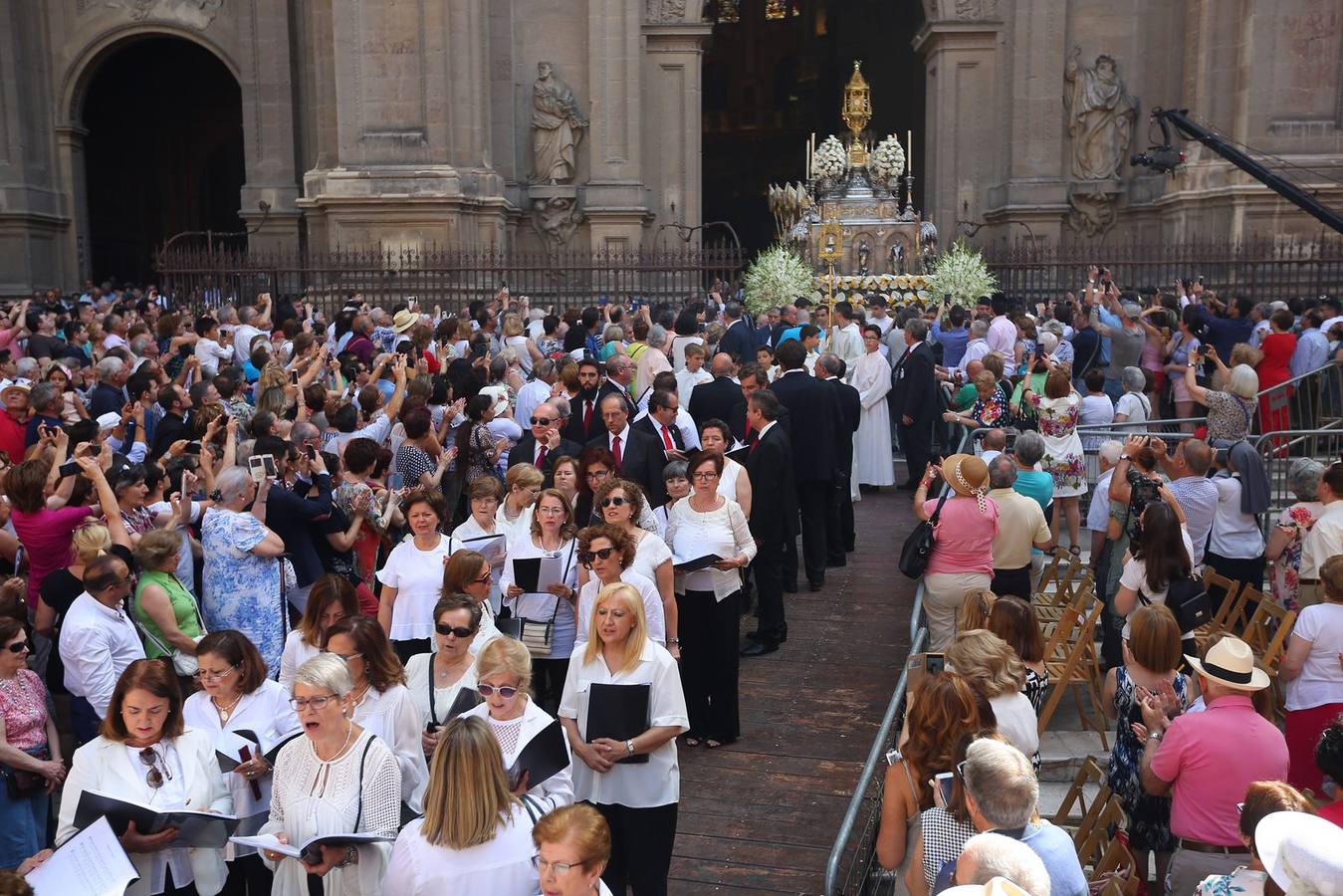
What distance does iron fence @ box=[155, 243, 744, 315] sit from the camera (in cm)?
1930

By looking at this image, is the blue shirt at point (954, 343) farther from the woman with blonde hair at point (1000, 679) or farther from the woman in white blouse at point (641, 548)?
the woman with blonde hair at point (1000, 679)

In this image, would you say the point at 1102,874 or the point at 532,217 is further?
the point at 532,217

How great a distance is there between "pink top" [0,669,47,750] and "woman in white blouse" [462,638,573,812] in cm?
212

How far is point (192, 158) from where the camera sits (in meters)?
30.8

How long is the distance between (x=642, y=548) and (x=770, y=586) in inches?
103

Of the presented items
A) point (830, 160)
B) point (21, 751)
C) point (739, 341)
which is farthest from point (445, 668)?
point (830, 160)

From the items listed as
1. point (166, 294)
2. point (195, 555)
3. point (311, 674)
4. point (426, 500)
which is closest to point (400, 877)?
point (311, 674)

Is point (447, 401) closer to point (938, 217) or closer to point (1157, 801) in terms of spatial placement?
point (1157, 801)

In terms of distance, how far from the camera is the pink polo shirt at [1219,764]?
5.23m

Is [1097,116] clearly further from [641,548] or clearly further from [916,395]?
[641,548]

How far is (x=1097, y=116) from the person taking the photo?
2302 centimetres

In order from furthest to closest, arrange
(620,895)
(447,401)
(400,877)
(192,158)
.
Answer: (192,158), (447,401), (620,895), (400,877)

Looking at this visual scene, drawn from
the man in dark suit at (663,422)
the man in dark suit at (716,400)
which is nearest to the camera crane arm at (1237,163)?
the man in dark suit at (716,400)

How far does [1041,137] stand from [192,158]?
19603 mm
